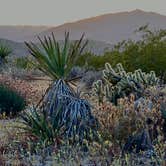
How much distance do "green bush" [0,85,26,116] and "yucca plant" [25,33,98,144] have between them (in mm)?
3526

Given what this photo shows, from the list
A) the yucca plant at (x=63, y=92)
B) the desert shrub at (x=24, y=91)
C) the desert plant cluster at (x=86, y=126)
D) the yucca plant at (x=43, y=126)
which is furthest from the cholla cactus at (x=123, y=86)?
the desert shrub at (x=24, y=91)

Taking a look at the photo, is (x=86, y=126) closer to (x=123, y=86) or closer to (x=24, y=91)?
(x=123, y=86)

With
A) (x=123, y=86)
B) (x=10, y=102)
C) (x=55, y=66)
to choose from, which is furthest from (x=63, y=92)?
(x=10, y=102)

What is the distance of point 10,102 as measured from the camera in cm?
1395

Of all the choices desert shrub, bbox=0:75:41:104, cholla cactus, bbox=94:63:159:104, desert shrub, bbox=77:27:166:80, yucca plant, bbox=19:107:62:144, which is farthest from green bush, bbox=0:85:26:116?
desert shrub, bbox=77:27:166:80

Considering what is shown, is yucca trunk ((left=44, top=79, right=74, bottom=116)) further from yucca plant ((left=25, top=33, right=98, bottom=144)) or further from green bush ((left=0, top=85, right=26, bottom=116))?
green bush ((left=0, top=85, right=26, bottom=116))

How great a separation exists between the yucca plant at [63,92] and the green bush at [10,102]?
A: 353cm

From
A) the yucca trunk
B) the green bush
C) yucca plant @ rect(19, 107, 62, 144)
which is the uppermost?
the yucca trunk

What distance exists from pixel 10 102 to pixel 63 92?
4.17 metres

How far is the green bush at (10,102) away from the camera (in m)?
13.8

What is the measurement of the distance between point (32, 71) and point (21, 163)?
17.3 meters

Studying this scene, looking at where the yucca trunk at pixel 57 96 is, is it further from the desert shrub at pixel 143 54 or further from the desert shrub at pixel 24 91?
the desert shrub at pixel 143 54

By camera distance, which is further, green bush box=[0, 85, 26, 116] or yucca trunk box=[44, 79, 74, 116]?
green bush box=[0, 85, 26, 116]

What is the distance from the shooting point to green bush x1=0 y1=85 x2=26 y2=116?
13.8m
